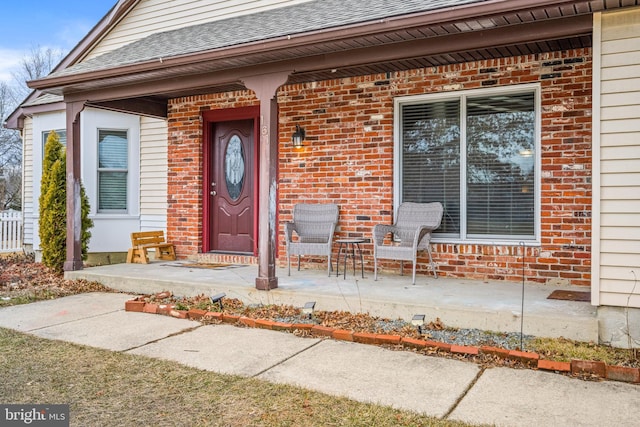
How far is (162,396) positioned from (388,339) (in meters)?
1.76

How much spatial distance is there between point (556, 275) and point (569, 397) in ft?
8.80

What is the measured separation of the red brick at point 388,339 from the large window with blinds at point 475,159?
91.5 inches

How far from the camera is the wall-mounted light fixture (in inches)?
267

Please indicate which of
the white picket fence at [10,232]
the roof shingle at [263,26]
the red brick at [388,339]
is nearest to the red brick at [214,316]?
the red brick at [388,339]

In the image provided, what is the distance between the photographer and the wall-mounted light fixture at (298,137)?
22.2 feet

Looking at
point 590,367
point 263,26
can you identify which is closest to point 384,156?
point 263,26

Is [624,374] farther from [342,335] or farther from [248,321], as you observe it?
[248,321]

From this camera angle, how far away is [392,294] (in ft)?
16.1

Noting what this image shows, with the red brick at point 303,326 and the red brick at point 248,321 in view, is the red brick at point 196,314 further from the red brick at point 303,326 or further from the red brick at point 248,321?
the red brick at point 303,326

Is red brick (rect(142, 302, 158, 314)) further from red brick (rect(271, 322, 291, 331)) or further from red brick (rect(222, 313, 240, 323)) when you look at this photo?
red brick (rect(271, 322, 291, 331))

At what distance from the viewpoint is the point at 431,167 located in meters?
6.18

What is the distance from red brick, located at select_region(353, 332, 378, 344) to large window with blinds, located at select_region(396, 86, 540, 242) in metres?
2.35

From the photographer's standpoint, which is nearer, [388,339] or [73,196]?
[388,339]

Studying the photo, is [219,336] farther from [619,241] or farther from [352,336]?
[619,241]
